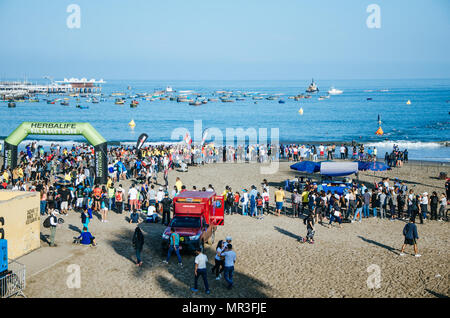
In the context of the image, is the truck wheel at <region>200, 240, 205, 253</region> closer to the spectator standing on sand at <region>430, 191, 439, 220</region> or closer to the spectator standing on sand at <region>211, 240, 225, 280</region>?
the spectator standing on sand at <region>211, 240, 225, 280</region>

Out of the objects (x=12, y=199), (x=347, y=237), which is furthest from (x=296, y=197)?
(x=12, y=199)

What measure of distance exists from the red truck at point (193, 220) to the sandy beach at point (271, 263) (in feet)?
1.80

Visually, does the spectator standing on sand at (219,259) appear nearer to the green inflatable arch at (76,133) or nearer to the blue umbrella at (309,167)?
the blue umbrella at (309,167)

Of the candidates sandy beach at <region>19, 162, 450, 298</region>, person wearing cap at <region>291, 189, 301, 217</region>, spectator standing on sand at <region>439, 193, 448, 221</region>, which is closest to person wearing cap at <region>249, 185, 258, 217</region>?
sandy beach at <region>19, 162, 450, 298</region>

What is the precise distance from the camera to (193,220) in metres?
14.2

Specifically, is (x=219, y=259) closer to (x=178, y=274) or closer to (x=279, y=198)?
(x=178, y=274)

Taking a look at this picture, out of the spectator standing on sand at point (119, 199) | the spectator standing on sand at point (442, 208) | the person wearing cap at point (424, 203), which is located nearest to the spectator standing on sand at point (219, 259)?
the spectator standing on sand at point (119, 199)

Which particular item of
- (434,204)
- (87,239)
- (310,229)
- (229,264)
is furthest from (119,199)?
(434,204)

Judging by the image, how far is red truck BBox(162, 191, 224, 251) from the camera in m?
13.5

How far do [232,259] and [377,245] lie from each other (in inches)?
259

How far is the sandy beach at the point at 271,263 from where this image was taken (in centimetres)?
1138

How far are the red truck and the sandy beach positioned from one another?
21.6 inches

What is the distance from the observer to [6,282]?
1037 centimetres

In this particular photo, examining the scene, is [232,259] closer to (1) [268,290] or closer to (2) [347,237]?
(1) [268,290]
